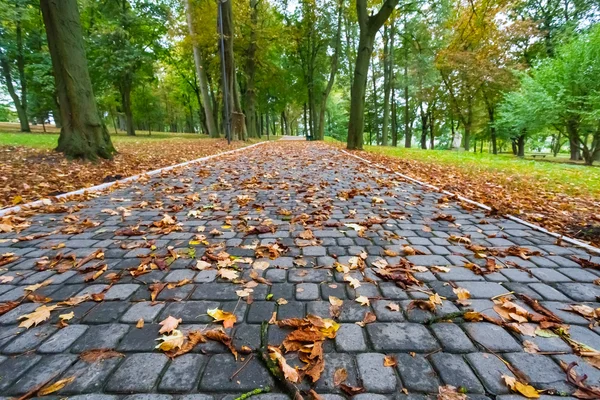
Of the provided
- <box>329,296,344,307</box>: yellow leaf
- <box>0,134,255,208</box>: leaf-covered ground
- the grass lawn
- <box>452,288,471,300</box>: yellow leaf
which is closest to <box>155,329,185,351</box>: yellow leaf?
<box>329,296,344,307</box>: yellow leaf

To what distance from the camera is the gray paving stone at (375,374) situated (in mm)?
1318

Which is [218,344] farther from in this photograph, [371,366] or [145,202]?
[145,202]

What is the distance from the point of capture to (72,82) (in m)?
6.92

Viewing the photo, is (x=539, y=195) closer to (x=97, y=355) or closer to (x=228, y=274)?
(x=228, y=274)

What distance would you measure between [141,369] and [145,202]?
3.46 metres

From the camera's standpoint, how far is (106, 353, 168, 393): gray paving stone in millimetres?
1320

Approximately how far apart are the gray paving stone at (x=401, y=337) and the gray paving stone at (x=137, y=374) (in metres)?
1.11

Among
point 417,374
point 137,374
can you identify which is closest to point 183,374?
point 137,374

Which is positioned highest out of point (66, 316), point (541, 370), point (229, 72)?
point (229, 72)

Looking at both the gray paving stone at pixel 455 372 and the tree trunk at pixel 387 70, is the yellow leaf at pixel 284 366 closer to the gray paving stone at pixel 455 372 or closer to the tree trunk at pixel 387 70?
the gray paving stone at pixel 455 372

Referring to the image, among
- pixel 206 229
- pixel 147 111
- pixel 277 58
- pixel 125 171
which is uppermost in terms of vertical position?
pixel 277 58

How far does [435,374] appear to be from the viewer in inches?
54.7

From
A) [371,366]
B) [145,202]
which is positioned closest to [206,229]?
[145,202]

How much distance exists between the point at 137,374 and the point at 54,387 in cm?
34
